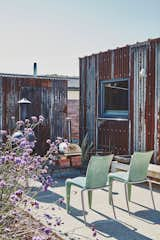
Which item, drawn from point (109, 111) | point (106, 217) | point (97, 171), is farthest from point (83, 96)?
point (106, 217)

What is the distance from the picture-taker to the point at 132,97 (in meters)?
7.39

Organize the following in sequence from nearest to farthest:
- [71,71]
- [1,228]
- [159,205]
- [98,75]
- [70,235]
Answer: [1,228], [70,235], [159,205], [98,75], [71,71]

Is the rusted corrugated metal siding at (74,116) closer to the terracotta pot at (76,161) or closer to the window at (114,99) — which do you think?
the window at (114,99)

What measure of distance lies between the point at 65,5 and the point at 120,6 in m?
1.27

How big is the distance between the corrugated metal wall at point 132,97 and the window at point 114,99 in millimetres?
147

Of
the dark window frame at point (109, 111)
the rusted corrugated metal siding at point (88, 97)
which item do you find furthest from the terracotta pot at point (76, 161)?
the dark window frame at point (109, 111)

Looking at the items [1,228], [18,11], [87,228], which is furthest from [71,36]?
[1,228]

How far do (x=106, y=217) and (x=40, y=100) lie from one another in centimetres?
571

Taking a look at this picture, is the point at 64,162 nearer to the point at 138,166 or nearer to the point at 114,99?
the point at 114,99

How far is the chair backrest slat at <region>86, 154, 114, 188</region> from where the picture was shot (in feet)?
14.1

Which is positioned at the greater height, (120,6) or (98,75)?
(120,6)

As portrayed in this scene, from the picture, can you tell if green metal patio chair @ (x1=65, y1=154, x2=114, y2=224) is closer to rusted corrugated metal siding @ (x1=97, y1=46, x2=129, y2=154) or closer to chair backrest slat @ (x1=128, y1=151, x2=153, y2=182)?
chair backrest slat @ (x1=128, y1=151, x2=153, y2=182)

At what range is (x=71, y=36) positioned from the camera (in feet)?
A: 31.5

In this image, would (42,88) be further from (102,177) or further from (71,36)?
(102,177)
